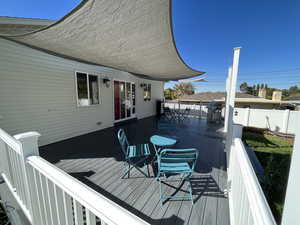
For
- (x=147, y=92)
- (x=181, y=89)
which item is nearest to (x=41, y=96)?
(x=147, y=92)

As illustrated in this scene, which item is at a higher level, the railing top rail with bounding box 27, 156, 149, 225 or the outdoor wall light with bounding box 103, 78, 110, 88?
the outdoor wall light with bounding box 103, 78, 110, 88

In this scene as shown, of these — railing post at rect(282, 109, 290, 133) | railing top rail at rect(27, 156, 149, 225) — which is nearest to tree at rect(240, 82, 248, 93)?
railing post at rect(282, 109, 290, 133)

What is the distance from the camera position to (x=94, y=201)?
0.81 metres

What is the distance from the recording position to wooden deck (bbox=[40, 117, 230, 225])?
186 cm

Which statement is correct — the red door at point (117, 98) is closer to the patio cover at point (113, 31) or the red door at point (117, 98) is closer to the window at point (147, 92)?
the window at point (147, 92)

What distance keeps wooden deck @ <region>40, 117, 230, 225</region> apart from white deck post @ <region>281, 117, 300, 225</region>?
65.7 inches

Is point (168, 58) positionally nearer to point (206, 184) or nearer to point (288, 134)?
point (206, 184)

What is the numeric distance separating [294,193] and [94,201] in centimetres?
94

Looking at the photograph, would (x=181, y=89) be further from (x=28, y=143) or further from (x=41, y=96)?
(x=28, y=143)

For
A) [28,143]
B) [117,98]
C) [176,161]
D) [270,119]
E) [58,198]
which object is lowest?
[270,119]

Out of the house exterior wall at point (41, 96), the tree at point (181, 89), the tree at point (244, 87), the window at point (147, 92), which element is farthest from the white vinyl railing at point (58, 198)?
the tree at point (244, 87)

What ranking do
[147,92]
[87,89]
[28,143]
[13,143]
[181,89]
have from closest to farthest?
[28,143] → [13,143] → [87,89] → [147,92] → [181,89]

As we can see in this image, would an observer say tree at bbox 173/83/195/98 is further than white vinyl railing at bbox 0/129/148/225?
Yes

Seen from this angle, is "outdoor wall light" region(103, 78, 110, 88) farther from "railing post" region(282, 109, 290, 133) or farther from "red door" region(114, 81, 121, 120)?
"railing post" region(282, 109, 290, 133)
